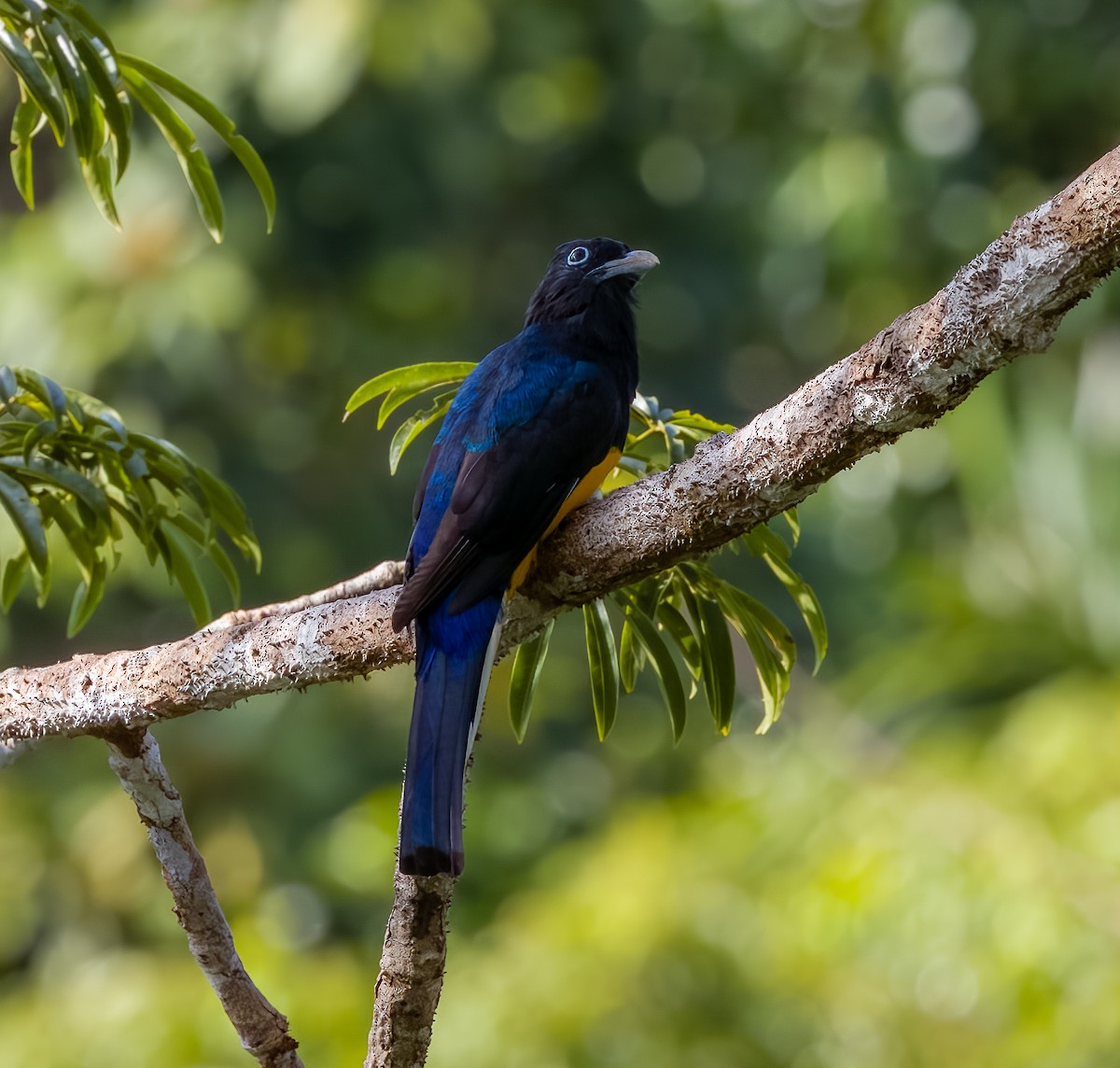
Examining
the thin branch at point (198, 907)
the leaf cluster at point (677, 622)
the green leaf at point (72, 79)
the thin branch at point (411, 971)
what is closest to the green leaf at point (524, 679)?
the leaf cluster at point (677, 622)

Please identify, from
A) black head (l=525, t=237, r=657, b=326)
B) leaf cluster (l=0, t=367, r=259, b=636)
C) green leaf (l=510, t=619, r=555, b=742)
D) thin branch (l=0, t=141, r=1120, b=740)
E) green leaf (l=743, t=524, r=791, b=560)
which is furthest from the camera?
black head (l=525, t=237, r=657, b=326)

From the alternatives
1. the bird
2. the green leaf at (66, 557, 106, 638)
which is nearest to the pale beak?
the bird

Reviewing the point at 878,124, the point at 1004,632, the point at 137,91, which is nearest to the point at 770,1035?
the point at 1004,632

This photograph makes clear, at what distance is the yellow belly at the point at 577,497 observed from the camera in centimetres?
292

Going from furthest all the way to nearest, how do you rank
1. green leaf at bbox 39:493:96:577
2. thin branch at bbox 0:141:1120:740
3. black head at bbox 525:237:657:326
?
1. black head at bbox 525:237:657:326
2. green leaf at bbox 39:493:96:577
3. thin branch at bbox 0:141:1120:740

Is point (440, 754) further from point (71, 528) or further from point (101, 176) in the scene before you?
point (101, 176)

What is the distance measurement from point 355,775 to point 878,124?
5.93 meters

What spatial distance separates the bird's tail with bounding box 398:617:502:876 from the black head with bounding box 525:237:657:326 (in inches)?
39.7

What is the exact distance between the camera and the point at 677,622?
3182 millimetres

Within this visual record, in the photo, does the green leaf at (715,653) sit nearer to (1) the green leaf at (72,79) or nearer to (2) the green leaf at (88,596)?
(2) the green leaf at (88,596)

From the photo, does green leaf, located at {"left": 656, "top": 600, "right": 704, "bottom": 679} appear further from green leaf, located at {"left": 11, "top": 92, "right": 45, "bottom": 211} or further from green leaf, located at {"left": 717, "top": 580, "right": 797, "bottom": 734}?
green leaf, located at {"left": 11, "top": 92, "right": 45, "bottom": 211}

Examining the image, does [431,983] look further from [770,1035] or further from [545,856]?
[545,856]

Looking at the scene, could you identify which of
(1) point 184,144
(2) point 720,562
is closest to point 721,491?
(1) point 184,144

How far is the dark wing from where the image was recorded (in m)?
2.90
